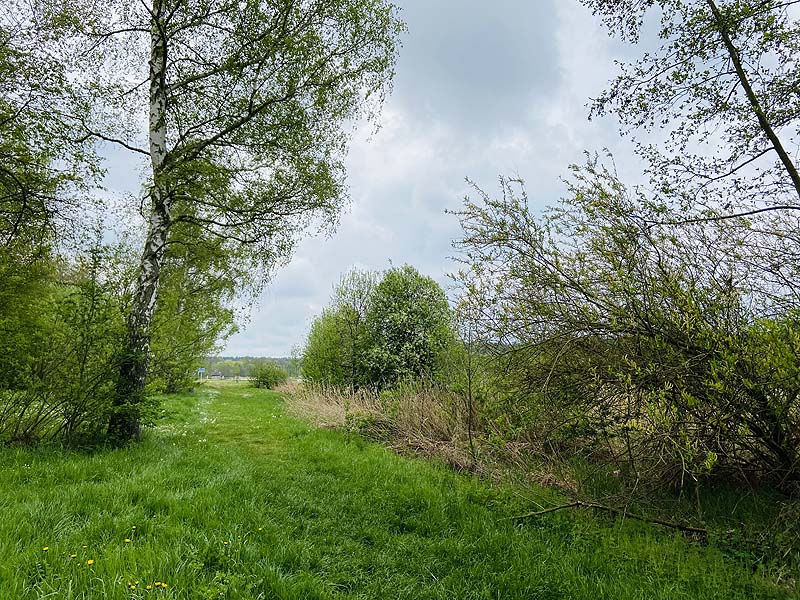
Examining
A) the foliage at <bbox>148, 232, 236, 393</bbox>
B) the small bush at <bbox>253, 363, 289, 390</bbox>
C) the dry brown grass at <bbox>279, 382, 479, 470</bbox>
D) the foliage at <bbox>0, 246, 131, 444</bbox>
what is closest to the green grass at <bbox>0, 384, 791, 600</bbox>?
the foliage at <bbox>0, 246, 131, 444</bbox>

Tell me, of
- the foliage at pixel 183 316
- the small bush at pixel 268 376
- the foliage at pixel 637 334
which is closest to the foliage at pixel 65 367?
the foliage at pixel 183 316

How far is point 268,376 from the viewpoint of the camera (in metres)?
32.2

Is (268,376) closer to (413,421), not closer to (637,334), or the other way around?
(413,421)

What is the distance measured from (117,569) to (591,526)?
3.92m

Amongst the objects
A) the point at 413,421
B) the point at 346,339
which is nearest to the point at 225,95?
the point at 413,421

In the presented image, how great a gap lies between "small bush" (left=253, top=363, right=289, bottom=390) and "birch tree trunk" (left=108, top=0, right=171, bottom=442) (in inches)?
1016

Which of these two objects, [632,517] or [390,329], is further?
[390,329]

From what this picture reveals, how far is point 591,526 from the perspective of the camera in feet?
12.5

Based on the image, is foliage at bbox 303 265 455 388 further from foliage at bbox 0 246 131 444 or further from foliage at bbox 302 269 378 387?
foliage at bbox 0 246 131 444

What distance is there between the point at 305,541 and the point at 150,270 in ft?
19.6

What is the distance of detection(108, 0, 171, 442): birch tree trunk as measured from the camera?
6449 millimetres

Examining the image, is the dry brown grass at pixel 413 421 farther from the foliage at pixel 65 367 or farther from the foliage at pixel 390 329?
the foliage at pixel 65 367

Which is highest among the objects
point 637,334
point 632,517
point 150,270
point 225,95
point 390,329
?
point 225,95

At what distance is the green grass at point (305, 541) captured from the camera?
2555 millimetres
